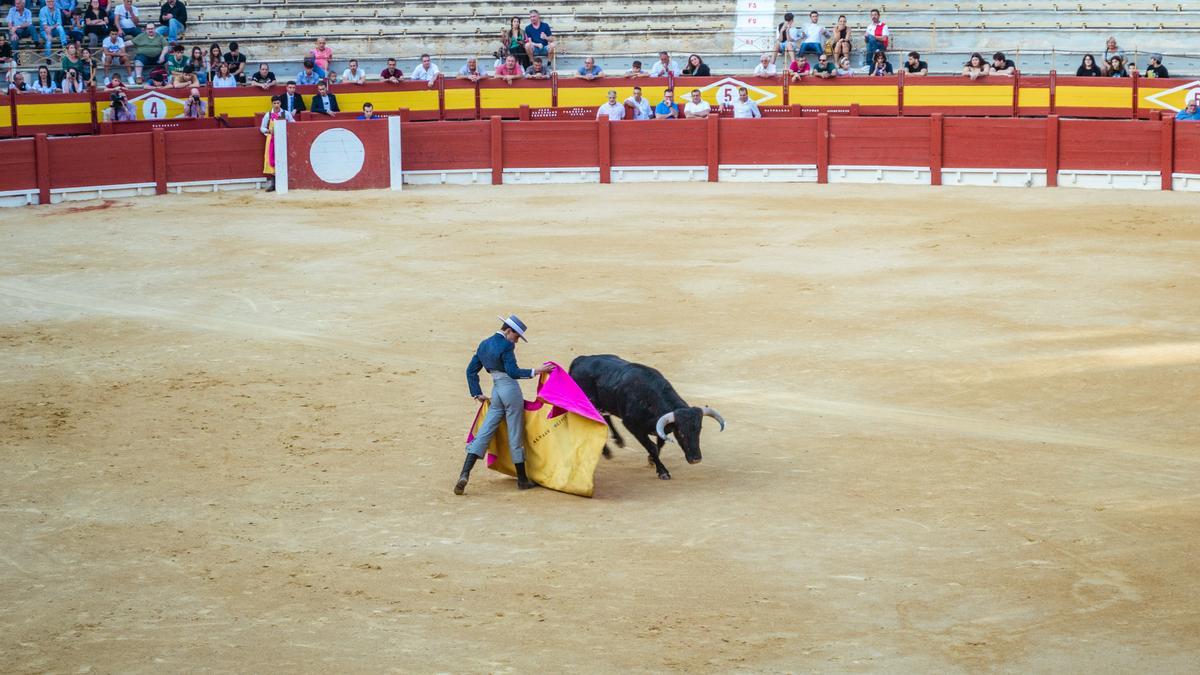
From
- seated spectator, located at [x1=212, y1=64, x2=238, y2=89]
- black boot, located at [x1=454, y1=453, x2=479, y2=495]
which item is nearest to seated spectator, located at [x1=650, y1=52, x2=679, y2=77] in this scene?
seated spectator, located at [x1=212, y1=64, x2=238, y2=89]

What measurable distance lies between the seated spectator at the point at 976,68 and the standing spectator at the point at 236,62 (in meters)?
12.2

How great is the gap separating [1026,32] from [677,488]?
20725 millimetres

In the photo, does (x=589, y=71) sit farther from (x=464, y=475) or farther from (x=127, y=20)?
(x=464, y=475)

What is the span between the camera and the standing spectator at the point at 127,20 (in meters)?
27.8

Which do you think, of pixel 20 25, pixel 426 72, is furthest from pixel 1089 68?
pixel 20 25

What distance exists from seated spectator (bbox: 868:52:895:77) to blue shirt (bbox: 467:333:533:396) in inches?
753

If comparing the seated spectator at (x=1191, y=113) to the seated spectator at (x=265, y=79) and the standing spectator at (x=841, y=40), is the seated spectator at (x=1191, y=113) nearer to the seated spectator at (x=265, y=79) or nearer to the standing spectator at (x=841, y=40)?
the standing spectator at (x=841, y=40)

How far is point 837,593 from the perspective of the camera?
7.15m

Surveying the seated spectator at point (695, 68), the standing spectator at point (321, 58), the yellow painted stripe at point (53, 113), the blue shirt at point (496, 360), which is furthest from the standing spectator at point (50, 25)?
the blue shirt at point (496, 360)

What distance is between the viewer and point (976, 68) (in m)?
26.4

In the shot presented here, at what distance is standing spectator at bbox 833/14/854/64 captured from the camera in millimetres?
26812

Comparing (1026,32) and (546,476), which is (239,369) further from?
(1026,32)

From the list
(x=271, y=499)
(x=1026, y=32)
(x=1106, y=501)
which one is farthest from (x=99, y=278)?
(x=1026, y=32)

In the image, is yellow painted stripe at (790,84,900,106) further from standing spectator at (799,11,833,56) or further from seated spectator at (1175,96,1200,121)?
seated spectator at (1175,96,1200,121)
